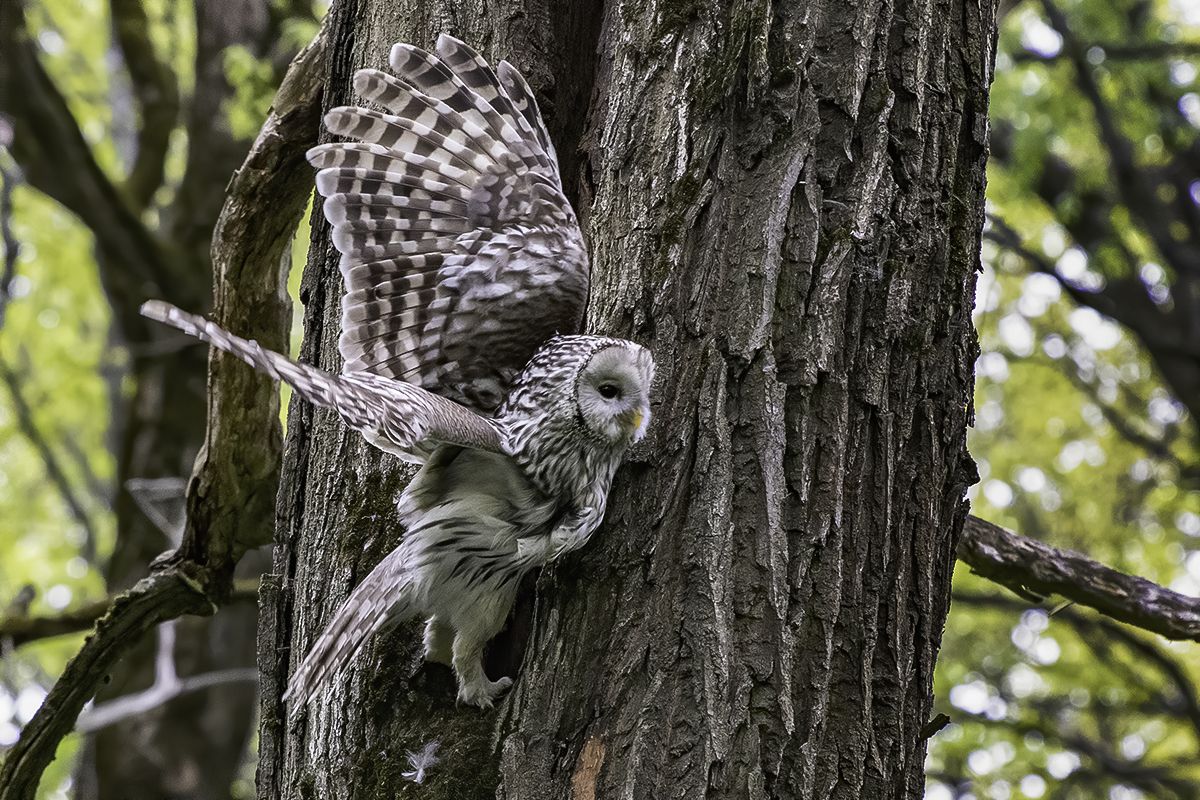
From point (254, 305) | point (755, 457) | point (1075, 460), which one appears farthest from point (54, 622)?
point (1075, 460)

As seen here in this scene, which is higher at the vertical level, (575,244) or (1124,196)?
(1124,196)

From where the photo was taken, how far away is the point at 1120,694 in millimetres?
9055

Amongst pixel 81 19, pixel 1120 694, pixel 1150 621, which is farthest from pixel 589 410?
pixel 81 19

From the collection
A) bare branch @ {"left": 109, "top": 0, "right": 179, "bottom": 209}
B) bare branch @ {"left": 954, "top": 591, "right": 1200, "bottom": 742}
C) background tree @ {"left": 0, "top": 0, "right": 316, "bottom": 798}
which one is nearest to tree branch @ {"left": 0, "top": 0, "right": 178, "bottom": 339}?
background tree @ {"left": 0, "top": 0, "right": 316, "bottom": 798}

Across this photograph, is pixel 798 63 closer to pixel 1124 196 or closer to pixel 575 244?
pixel 575 244

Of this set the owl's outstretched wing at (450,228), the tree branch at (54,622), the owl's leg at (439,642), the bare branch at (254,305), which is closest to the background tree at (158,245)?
the tree branch at (54,622)

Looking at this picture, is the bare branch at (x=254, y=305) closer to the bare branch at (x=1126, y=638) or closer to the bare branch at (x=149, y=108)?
the bare branch at (x=1126, y=638)

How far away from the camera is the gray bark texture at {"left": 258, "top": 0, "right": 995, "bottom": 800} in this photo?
2307 mm

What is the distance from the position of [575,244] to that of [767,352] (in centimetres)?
75

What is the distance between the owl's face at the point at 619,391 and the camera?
2492 mm

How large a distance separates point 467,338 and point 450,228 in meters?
0.30

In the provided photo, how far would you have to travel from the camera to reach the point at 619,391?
2.56 meters

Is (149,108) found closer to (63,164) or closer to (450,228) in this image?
(63,164)

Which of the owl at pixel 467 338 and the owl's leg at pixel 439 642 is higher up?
the owl at pixel 467 338
